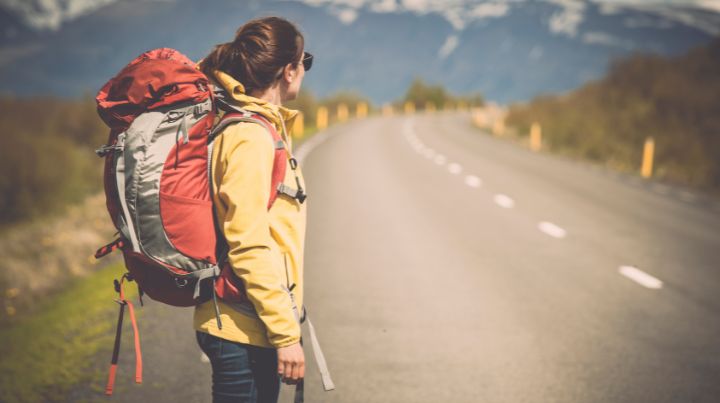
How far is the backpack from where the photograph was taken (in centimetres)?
178

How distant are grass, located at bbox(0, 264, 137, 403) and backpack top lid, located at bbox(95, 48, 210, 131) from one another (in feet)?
7.50

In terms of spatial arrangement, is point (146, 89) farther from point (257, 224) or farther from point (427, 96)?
point (427, 96)

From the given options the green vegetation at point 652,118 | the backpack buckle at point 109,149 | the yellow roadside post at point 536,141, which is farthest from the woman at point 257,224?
the yellow roadside post at point 536,141

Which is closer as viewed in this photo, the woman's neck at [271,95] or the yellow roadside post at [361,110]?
the woman's neck at [271,95]

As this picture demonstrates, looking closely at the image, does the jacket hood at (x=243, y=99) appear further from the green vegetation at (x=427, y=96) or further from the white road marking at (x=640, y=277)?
the green vegetation at (x=427, y=96)

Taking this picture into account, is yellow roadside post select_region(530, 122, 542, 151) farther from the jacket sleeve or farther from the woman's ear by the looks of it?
the jacket sleeve

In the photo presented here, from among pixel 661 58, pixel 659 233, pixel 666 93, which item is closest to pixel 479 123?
pixel 661 58

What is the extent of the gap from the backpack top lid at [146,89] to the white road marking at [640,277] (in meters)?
5.26

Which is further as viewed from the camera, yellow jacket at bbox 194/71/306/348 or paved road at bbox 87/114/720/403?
paved road at bbox 87/114/720/403

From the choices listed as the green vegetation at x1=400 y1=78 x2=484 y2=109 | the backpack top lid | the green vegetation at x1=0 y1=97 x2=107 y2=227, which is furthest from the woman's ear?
the green vegetation at x1=400 y1=78 x2=484 y2=109

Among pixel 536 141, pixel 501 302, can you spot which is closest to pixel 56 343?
pixel 501 302

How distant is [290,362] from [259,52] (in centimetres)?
102

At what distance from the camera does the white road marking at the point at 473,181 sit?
12.2 meters

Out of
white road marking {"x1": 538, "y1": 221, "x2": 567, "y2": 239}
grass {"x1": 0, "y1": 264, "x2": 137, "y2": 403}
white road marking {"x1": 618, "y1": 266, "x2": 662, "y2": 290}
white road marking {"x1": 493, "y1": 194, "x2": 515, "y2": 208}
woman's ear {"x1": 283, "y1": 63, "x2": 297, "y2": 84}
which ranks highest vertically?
woman's ear {"x1": 283, "y1": 63, "x2": 297, "y2": 84}
